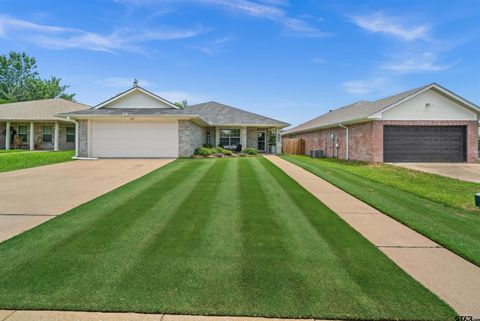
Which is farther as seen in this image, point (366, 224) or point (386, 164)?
point (386, 164)

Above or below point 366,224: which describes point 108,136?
above

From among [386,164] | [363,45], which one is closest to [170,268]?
[386,164]

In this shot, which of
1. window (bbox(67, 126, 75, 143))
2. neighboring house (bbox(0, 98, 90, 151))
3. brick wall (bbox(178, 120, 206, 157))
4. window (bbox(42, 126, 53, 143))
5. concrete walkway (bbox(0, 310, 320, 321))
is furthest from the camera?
window (bbox(67, 126, 75, 143))

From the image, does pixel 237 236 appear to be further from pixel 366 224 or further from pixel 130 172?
pixel 130 172

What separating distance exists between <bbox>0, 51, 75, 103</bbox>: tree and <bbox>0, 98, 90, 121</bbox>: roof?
28.1 metres

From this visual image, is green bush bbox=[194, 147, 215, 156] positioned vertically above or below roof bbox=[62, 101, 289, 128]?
below

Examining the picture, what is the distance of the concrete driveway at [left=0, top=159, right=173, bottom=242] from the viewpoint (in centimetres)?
584

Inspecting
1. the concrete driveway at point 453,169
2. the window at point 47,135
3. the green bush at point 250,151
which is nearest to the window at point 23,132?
the window at point 47,135

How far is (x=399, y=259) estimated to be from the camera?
4.19m

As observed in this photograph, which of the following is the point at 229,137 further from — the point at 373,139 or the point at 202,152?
the point at 373,139

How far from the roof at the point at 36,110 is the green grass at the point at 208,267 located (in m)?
23.4

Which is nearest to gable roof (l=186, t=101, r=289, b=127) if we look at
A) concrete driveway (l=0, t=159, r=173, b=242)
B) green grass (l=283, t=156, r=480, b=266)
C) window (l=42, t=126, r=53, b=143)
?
window (l=42, t=126, r=53, b=143)

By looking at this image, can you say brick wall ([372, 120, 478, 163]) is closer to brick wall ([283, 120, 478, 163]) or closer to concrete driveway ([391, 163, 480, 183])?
brick wall ([283, 120, 478, 163])

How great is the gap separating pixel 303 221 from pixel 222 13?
46.1 ft
